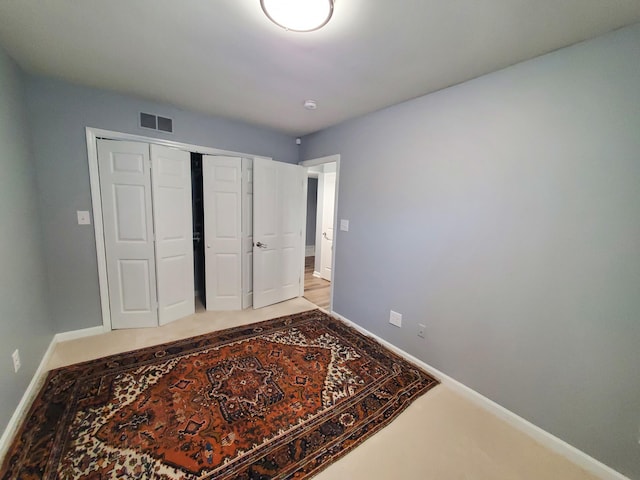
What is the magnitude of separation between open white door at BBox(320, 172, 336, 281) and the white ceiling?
2.37 metres

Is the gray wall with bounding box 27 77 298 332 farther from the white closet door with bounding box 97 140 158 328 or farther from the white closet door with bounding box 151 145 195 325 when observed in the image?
the white closet door with bounding box 151 145 195 325

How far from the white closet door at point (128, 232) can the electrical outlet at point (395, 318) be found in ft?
8.81

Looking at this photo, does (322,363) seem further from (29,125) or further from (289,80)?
(29,125)

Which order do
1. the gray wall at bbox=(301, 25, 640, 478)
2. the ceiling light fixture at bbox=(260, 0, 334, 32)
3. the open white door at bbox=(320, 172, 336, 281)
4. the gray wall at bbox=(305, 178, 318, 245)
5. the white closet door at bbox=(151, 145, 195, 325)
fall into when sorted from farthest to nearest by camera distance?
the gray wall at bbox=(305, 178, 318, 245) < the open white door at bbox=(320, 172, 336, 281) < the white closet door at bbox=(151, 145, 195, 325) < the gray wall at bbox=(301, 25, 640, 478) < the ceiling light fixture at bbox=(260, 0, 334, 32)

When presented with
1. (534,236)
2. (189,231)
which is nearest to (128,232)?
(189,231)

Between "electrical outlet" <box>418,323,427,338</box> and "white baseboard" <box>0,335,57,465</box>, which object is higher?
"electrical outlet" <box>418,323,427,338</box>

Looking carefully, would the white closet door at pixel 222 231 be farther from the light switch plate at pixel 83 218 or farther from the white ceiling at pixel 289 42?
the light switch plate at pixel 83 218

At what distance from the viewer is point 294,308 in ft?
11.3

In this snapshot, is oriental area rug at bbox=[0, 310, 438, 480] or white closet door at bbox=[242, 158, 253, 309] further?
white closet door at bbox=[242, 158, 253, 309]

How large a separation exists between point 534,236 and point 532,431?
1.33 metres

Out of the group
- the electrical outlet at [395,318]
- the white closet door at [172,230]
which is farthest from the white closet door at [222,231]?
the electrical outlet at [395,318]

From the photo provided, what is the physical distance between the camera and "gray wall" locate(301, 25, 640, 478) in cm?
133

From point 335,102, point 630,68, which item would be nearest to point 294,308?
point 335,102

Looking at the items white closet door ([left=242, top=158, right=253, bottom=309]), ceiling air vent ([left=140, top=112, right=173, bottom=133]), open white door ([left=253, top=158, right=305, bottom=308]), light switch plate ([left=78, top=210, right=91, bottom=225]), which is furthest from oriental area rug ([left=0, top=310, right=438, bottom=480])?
ceiling air vent ([left=140, top=112, right=173, bottom=133])
